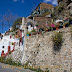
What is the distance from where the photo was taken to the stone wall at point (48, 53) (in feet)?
22.8

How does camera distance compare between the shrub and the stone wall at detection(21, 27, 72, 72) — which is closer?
the stone wall at detection(21, 27, 72, 72)

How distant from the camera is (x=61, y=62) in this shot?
7164 millimetres

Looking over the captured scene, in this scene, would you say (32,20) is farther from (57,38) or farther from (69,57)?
(69,57)

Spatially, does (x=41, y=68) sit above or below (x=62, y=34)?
below

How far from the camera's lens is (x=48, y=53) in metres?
8.45

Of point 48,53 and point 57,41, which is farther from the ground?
point 57,41

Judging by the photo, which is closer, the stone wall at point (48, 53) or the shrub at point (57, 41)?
the stone wall at point (48, 53)

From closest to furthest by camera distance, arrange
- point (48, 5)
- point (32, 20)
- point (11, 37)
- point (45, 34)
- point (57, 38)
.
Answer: point (57, 38), point (45, 34), point (11, 37), point (32, 20), point (48, 5)

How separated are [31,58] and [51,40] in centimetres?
342

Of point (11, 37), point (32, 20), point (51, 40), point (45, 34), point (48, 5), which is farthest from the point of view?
point (48, 5)

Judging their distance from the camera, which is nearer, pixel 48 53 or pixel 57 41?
pixel 57 41

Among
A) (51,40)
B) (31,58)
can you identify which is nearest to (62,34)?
(51,40)

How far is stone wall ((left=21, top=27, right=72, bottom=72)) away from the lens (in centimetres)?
695

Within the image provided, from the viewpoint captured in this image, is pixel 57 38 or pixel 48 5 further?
pixel 48 5
